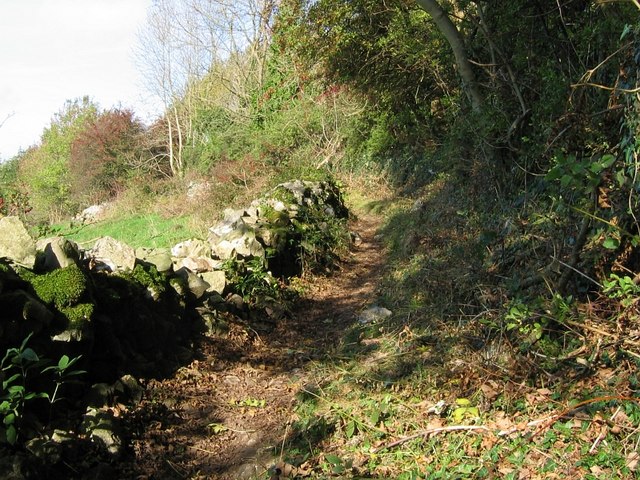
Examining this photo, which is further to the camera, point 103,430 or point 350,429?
point 350,429

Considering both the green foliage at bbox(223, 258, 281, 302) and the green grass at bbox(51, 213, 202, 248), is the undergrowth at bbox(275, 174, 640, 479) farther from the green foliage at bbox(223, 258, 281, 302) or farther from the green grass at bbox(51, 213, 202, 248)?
the green grass at bbox(51, 213, 202, 248)

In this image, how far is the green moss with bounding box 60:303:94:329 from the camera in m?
4.48

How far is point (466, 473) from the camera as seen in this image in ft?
11.1

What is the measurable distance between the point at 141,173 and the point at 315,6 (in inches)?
603

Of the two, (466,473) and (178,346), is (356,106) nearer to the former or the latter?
(178,346)

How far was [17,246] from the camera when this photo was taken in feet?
15.4

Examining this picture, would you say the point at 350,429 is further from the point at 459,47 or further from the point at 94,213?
the point at 94,213

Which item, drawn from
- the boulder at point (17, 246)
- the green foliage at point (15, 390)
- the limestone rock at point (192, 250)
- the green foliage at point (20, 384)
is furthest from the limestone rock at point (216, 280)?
the green foliage at point (15, 390)

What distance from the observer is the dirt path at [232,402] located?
13.6 feet

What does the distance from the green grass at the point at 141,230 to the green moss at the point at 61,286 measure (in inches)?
264

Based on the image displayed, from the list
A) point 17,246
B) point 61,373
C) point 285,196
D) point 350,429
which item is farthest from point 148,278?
point 285,196

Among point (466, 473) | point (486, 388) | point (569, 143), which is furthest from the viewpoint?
point (569, 143)

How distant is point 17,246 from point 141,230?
37.3 ft

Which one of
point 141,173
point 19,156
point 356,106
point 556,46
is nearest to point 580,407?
point 556,46
